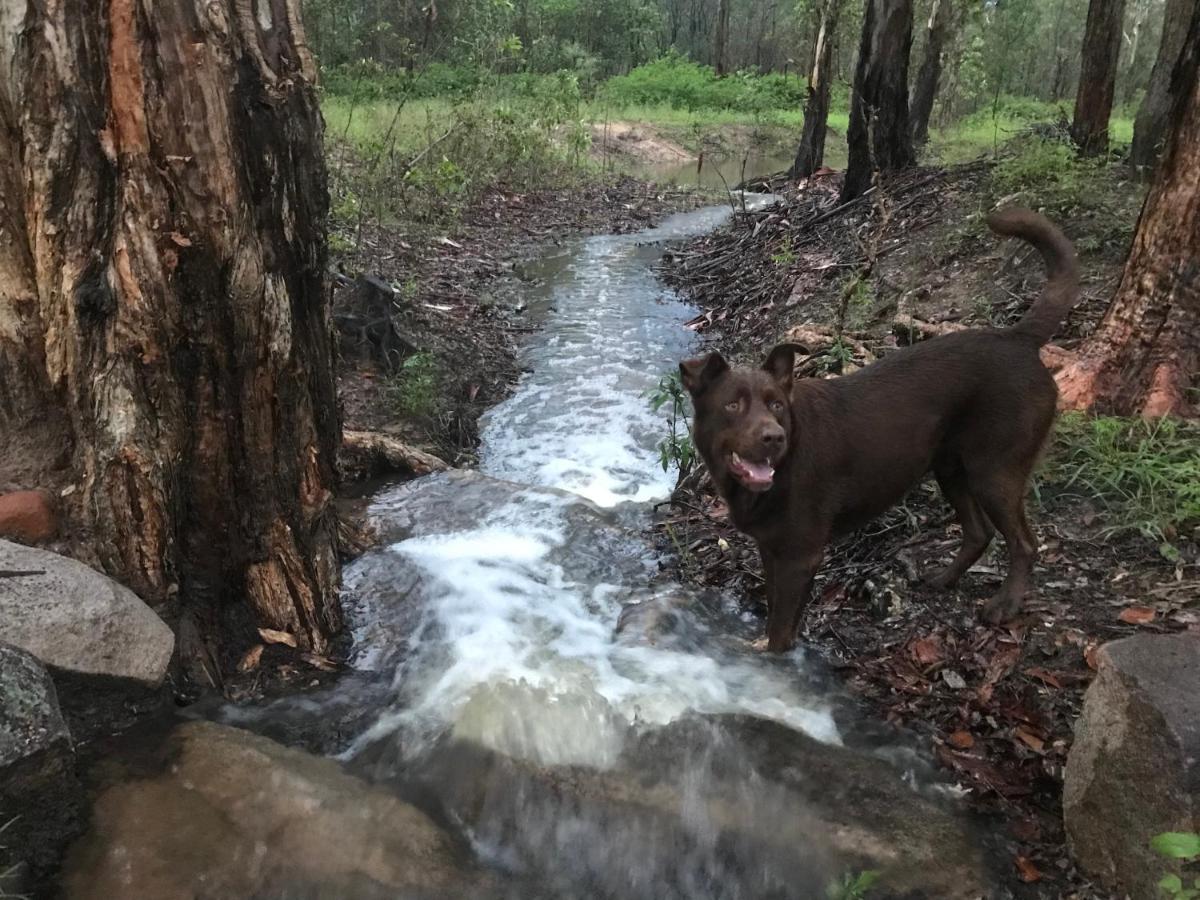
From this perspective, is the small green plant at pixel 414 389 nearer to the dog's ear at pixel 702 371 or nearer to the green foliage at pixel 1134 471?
the dog's ear at pixel 702 371

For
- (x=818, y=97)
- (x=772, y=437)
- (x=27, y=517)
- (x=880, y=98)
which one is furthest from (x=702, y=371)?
(x=818, y=97)

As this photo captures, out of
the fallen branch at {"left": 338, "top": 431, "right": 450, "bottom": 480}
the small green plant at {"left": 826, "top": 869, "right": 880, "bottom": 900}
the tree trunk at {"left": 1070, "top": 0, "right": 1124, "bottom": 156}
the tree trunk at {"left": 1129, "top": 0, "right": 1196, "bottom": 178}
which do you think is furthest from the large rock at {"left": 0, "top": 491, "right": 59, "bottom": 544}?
the tree trunk at {"left": 1070, "top": 0, "right": 1124, "bottom": 156}

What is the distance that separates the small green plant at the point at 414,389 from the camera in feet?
23.4

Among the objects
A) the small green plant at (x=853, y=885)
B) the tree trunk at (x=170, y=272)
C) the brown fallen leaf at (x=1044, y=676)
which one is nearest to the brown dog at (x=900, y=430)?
the brown fallen leaf at (x=1044, y=676)

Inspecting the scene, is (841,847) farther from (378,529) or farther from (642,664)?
(378,529)

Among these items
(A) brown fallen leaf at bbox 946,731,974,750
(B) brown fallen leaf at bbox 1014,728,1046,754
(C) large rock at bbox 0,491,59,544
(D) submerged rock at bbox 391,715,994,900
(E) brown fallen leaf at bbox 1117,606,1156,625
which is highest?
(C) large rock at bbox 0,491,59,544

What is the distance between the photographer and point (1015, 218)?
4160 millimetres

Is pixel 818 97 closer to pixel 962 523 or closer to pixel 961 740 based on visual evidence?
pixel 962 523

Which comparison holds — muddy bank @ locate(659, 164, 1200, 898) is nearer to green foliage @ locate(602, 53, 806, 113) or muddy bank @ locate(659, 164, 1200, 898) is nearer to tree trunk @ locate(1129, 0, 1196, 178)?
tree trunk @ locate(1129, 0, 1196, 178)

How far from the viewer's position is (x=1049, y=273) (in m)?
4.19

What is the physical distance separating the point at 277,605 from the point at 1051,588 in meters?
3.65

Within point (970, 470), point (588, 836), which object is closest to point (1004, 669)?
point (970, 470)

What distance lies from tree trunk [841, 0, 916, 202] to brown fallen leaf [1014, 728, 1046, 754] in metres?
9.77

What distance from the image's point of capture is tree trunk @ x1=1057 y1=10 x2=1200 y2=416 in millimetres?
4699
